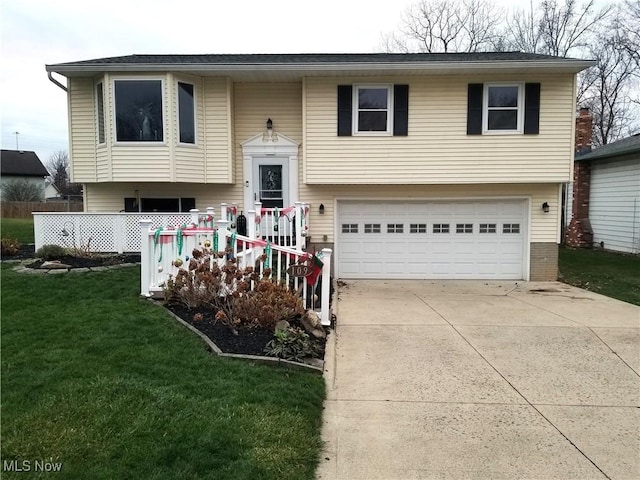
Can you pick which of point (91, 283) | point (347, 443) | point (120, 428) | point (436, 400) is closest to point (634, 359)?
point (436, 400)

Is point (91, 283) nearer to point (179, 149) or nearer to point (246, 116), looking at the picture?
point (179, 149)

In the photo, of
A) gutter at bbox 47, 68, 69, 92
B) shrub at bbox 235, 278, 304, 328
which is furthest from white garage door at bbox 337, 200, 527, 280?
gutter at bbox 47, 68, 69, 92

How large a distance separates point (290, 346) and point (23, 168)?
49.9m

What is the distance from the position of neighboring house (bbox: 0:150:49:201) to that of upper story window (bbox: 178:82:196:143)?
130ft

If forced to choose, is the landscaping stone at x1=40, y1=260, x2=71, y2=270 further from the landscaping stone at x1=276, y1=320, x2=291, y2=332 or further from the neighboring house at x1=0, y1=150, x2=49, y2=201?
the neighboring house at x1=0, y1=150, x2=49, y2=201

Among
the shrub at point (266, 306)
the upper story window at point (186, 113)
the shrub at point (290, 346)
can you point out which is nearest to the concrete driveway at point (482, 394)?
the shrub at point (290, 346)

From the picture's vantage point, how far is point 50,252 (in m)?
9.48

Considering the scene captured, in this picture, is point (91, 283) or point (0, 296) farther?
point (91, 283)

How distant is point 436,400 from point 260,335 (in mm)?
2177

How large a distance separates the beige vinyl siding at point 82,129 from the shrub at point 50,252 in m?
2.39

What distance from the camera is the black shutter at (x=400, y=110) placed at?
11.2 metres

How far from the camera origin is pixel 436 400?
14.3 feet

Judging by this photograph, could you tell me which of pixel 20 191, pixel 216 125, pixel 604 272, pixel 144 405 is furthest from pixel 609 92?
pixel 20 191

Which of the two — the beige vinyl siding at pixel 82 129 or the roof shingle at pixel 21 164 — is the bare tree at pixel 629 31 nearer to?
the beige vinyl siding at pixel 82 129
